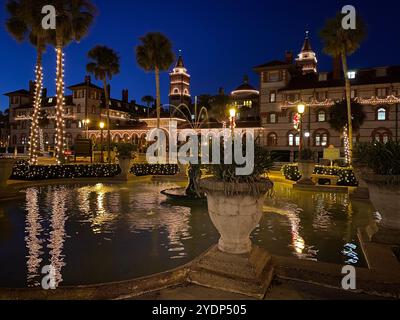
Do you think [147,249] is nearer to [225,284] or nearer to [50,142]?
[225,284]

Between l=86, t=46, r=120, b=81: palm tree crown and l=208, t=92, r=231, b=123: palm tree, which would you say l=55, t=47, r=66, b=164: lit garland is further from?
l=208, t=92, r=231, b=123: palm tree

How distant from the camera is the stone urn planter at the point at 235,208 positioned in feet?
17.0

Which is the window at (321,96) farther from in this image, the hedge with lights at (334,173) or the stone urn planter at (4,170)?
the stone urn planter at (4,170)

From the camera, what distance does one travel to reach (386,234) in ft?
24.3

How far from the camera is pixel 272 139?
185ft

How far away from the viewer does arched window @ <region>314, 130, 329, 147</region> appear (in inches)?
2081

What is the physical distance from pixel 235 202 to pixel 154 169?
73.5 ft

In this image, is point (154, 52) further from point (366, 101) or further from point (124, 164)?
point (366, 101)

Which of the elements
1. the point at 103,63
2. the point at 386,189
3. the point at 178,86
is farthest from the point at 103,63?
the point at 178,86

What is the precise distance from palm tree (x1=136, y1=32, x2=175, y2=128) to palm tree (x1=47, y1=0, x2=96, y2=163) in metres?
14.8

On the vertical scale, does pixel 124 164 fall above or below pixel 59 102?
below

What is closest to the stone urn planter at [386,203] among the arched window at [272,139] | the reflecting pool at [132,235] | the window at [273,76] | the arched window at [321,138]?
the reflecting pool at [132,235]
